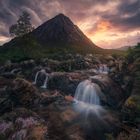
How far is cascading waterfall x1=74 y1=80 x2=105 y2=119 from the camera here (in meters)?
39.2

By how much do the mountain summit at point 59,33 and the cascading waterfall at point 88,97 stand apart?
399 ft

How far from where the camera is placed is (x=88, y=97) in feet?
145

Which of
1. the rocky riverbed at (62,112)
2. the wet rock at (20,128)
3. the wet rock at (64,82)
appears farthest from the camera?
the wet rock at (64,82)

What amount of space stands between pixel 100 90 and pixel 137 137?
23263 mm

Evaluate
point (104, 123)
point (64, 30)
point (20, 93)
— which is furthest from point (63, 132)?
point (64, 30)

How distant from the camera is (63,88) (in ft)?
165

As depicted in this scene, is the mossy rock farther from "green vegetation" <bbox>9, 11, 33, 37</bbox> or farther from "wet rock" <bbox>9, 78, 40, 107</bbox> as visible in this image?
"green vegetation" <bbox>9, 11, 33, 37</bbox>

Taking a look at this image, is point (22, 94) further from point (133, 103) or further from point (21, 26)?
point (21, 26)

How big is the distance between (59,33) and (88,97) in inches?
5492

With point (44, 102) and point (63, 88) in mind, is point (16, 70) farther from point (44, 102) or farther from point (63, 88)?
point (44, 102)

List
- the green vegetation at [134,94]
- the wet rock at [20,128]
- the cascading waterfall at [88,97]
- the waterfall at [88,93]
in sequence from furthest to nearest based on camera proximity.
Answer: the waterfall at [88,93], the cascading waterfall at [88,97], the green vegetation at [134,94], the wet rock at [20,128]

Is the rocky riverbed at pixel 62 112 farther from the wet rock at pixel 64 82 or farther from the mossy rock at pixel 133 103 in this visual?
the mossy rock at pixel 133 103

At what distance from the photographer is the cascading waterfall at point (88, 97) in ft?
129

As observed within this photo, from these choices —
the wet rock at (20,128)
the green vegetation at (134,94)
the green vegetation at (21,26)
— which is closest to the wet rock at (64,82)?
the green vegetation at (134,94)
